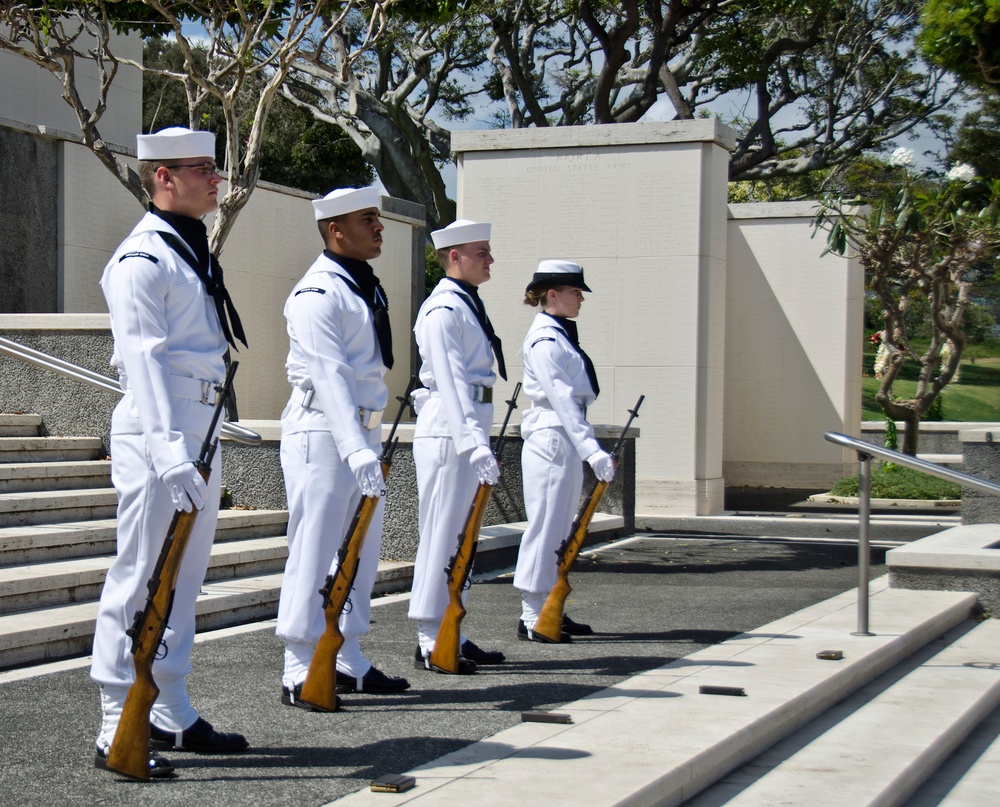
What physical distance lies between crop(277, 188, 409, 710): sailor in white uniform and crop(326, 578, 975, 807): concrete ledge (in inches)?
39.3

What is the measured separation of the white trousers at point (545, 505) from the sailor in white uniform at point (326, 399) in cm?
177

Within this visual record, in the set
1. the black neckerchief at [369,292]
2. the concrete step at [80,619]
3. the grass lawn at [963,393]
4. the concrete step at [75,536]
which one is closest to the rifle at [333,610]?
the black neckerchief at [369,292]

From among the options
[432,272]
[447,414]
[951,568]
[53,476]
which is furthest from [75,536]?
[432,272]

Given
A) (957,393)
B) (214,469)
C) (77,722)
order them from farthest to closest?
(957,393), (77,722), (214,469)

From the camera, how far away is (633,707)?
5.18 m

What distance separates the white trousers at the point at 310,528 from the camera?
17.1 feet

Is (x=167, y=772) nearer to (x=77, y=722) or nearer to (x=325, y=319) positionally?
(x=77, y=722)

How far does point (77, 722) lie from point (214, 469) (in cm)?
123

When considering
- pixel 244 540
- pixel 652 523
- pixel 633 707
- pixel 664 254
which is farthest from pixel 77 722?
pixel 664 254

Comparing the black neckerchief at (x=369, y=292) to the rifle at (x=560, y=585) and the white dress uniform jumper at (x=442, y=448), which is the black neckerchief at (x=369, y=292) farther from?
the rifle at (x=560, y=585)

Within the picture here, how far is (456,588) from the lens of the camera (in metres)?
6.00

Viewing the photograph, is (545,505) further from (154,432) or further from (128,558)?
(154,432)

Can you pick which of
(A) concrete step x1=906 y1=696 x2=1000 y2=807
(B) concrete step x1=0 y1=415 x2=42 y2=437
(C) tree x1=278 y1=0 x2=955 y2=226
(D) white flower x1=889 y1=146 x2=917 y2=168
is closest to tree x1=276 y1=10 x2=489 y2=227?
(C) tree x1=278 y1=0 x2=955 y2=226

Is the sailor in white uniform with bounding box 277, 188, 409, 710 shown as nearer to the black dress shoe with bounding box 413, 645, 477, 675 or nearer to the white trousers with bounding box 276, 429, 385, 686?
the white trousers with bounding box 276, 429, 385, 686
